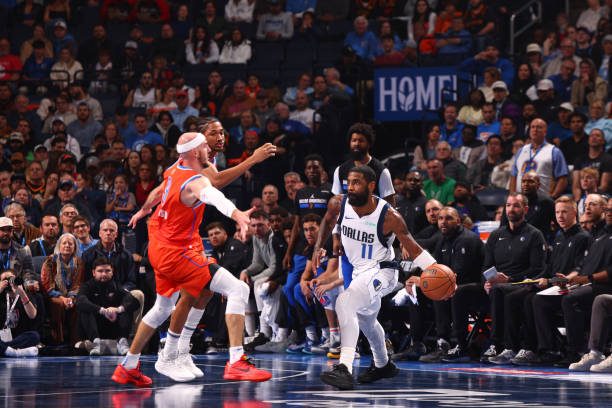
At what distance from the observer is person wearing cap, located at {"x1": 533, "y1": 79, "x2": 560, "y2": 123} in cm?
1808

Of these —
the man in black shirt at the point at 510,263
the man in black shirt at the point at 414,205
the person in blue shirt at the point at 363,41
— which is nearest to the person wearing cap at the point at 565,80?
the person in blue shirt at the point at 363,41

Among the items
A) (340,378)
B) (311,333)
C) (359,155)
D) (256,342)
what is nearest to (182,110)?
(256,342)

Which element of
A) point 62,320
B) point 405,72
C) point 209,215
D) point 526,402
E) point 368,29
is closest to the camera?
point 526,402

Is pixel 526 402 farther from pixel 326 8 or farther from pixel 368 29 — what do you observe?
pixel 326 8

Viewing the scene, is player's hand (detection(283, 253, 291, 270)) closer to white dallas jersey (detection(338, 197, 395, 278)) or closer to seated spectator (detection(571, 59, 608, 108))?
white dallas jersey (detection(338, 197, 395, 278))

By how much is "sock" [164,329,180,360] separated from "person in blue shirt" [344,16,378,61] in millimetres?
11070

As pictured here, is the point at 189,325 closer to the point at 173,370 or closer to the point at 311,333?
the point at 173,370

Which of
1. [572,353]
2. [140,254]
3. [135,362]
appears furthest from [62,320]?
[572,353]

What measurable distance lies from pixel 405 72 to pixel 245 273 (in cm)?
533

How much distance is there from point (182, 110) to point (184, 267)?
1038cm

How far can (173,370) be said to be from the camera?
436 inches

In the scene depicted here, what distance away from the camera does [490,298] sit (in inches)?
543

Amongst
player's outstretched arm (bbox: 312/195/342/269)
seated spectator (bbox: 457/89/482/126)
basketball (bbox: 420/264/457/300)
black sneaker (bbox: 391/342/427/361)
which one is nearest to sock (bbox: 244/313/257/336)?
black sneaker (bbox: 391/342/427/361)

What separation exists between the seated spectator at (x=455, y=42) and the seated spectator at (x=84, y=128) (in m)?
6.16
